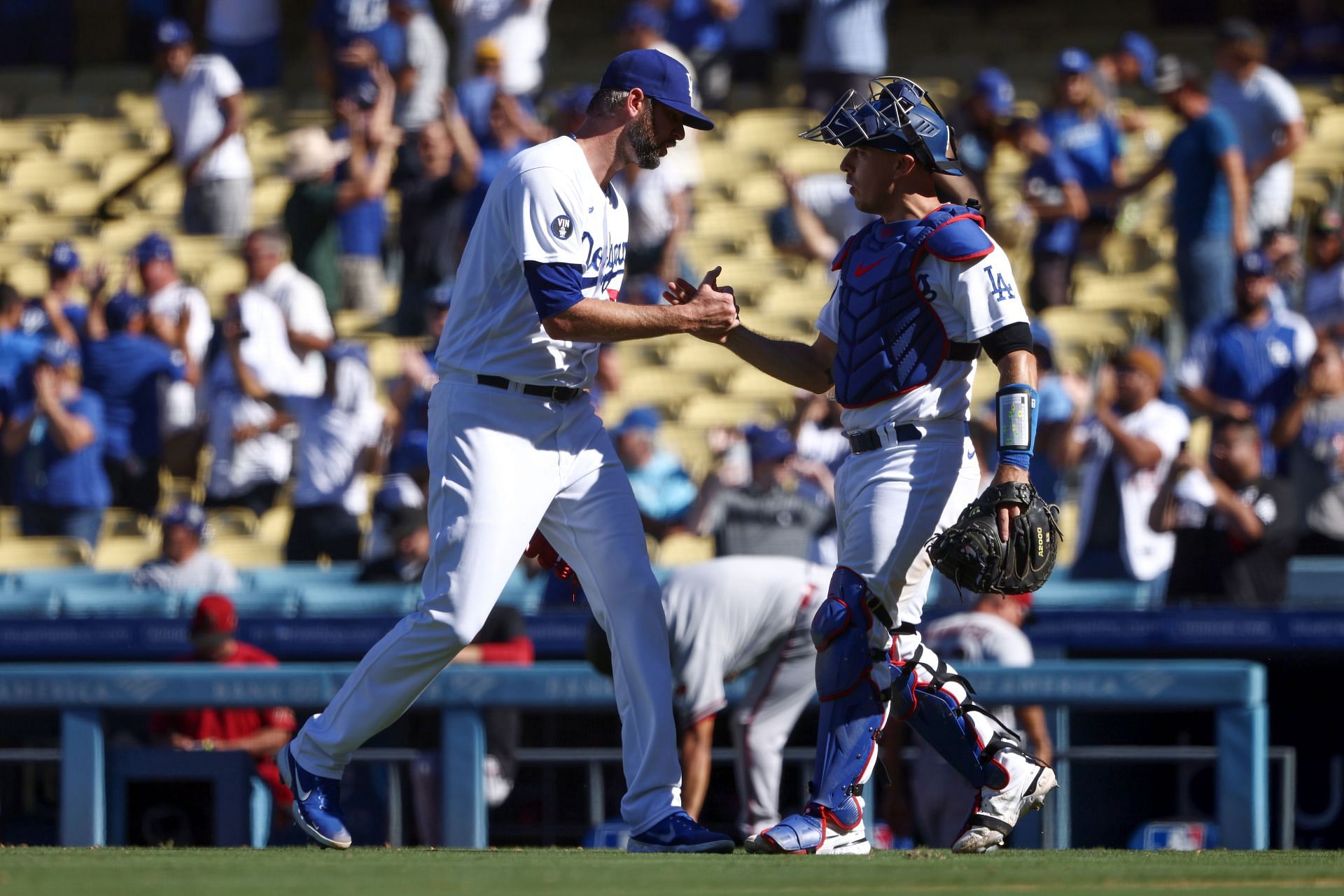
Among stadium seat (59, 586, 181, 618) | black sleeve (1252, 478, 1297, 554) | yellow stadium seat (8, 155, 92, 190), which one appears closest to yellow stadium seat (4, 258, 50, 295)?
yellow stadium seat (8, 155, 92, 190)

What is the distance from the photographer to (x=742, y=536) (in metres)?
8.86

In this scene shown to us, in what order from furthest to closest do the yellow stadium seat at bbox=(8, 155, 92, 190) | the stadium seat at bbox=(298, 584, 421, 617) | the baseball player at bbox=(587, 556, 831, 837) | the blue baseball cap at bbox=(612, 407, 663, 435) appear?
the yellow stadium seat at bbox=(8, 155, 92, 190)
the blue baseball cap at bbox=(612, 407, 663, 435)
the stadium seat at bbox=(298, 584, 421, 617)
the baseball player at bbox=(587, 556, 831, 837)

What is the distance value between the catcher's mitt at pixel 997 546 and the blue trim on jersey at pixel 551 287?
1.07 metres

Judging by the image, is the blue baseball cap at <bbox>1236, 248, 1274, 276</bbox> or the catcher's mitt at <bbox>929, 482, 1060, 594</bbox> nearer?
the catcher's mitt at <bbox>929, 482, 1060, 594</bbox>

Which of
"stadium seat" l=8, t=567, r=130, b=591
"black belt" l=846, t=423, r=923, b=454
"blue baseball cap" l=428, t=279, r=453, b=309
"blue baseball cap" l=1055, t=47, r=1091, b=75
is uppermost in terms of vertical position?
A: "blue baseball cap" l=1055, t=47, r=1091, b=75

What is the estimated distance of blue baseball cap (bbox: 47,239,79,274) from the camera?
478 inches

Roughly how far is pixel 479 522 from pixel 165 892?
148 cm

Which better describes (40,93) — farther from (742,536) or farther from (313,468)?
(742,536)

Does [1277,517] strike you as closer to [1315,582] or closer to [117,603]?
[1315,582]

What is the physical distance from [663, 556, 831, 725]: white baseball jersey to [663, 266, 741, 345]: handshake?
175 cm

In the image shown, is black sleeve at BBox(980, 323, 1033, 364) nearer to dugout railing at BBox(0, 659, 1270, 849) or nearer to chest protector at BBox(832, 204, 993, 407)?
chest protector at BBox(832, 204, 993, 407)

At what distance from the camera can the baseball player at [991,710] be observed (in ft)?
24.2

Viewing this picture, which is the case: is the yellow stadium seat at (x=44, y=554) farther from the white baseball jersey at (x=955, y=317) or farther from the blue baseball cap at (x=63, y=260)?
the white baseball jersey at (x=955, y=317)

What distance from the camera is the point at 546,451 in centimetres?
535
